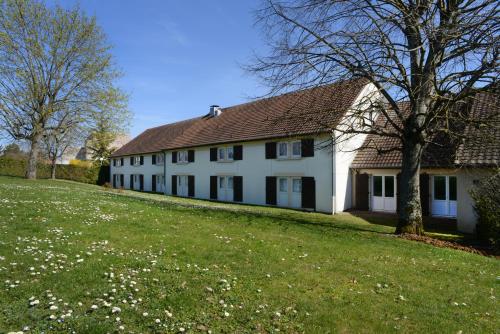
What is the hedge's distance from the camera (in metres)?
44.8

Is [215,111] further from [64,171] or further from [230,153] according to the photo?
[64,171]

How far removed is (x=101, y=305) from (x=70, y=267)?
1795 mm

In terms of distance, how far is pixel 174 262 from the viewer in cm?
756

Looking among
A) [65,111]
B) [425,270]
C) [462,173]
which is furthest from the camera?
[65,111]

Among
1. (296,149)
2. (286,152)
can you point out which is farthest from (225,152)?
(296,149)

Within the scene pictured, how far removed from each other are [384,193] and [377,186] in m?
0.67

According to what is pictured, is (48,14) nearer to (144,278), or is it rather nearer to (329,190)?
(329,190)

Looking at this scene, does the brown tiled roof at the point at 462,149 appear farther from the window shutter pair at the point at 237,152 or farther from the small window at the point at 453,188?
the window shutter pair at the point at 237,152

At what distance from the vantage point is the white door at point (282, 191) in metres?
24.8

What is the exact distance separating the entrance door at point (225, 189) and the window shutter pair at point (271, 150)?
4858mm

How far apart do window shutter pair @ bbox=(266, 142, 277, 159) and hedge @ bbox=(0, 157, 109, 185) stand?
3509cm

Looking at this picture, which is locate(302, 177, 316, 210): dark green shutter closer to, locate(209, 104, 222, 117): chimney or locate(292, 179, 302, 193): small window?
locate(292, 179, 302, 193): small window

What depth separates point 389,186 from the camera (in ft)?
73.6

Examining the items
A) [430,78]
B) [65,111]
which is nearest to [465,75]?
[430,78]
